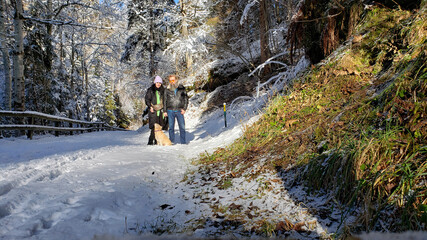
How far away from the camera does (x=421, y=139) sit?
1774 millimetres

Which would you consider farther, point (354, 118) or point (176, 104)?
point (176, 104)

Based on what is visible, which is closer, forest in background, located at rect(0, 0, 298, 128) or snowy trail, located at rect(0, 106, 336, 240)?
snowy trail, located at rect(0, 106, 336, 240)

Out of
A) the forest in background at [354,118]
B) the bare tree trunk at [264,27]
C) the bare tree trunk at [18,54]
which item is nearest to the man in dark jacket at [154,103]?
the forest in background at [354,118]

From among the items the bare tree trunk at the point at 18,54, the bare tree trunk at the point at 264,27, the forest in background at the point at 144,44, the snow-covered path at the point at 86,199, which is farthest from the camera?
the forest in background at the point at 144,44

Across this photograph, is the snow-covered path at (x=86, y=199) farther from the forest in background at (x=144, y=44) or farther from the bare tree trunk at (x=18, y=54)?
the forest in background at (x=144, y=44)

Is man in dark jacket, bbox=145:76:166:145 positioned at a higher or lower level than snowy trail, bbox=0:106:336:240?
higher

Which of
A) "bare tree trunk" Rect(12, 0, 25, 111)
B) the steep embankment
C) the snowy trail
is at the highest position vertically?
"bare tree trunk" Rect(12, 0, 25, 111)

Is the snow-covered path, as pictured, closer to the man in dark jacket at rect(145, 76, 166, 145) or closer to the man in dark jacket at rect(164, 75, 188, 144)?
the man in dark jacket at rect(145, 76, 166, 145)

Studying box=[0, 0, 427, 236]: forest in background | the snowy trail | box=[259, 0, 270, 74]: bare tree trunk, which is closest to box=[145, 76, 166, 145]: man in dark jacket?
box=[0, 0, 427, 236]: forest in background

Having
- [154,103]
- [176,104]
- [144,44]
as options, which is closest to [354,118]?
[176,104]

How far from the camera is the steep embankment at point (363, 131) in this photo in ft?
5.23

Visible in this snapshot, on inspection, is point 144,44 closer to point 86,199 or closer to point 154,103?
point 154,103

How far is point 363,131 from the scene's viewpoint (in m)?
2.30

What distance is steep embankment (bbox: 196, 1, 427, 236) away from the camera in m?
1.59
